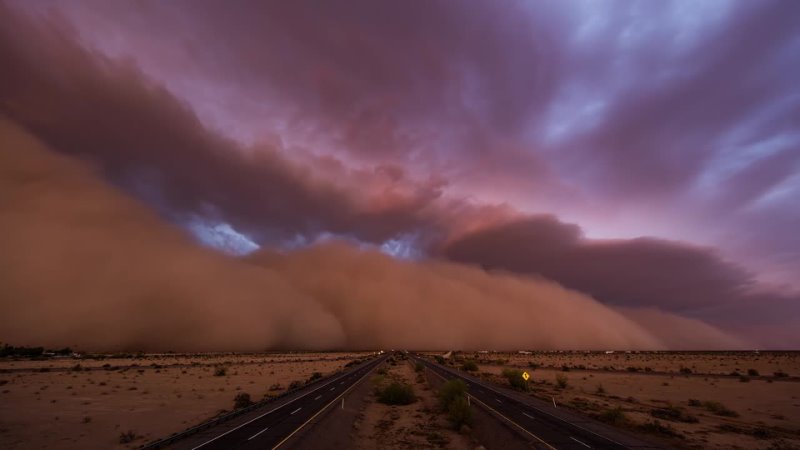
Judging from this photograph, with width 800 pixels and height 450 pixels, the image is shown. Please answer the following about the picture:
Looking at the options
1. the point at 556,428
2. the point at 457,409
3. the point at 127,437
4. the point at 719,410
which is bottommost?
the point at 127,437

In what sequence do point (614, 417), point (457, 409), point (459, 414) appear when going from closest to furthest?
point (459, 414) < point (457, 409) < point (614, 417)

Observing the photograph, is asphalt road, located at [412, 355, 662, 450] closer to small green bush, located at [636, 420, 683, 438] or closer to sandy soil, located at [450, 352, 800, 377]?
small green bush, located at [636, 420, 683, 438]

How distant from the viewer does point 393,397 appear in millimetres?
38156

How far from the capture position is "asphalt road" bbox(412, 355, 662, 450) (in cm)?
2087

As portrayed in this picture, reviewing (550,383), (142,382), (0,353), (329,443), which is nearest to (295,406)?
(329,443)

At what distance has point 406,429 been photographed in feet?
86.4

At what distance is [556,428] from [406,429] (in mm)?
9446

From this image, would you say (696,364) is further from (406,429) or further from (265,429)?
(265,429)

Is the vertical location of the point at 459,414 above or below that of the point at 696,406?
above

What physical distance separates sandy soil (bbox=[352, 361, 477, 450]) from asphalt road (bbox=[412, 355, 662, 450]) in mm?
3986

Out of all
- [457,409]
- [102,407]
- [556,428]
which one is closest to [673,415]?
[556,428]

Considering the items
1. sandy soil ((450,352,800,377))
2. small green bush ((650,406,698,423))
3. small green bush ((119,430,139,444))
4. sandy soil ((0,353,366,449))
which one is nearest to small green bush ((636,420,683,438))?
small green bush ((650,406,698,423))

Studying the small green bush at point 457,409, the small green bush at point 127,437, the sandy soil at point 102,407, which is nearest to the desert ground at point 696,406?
the small green bush at point 457,409

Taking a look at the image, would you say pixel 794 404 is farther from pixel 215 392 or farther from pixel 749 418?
pixel 215 392
